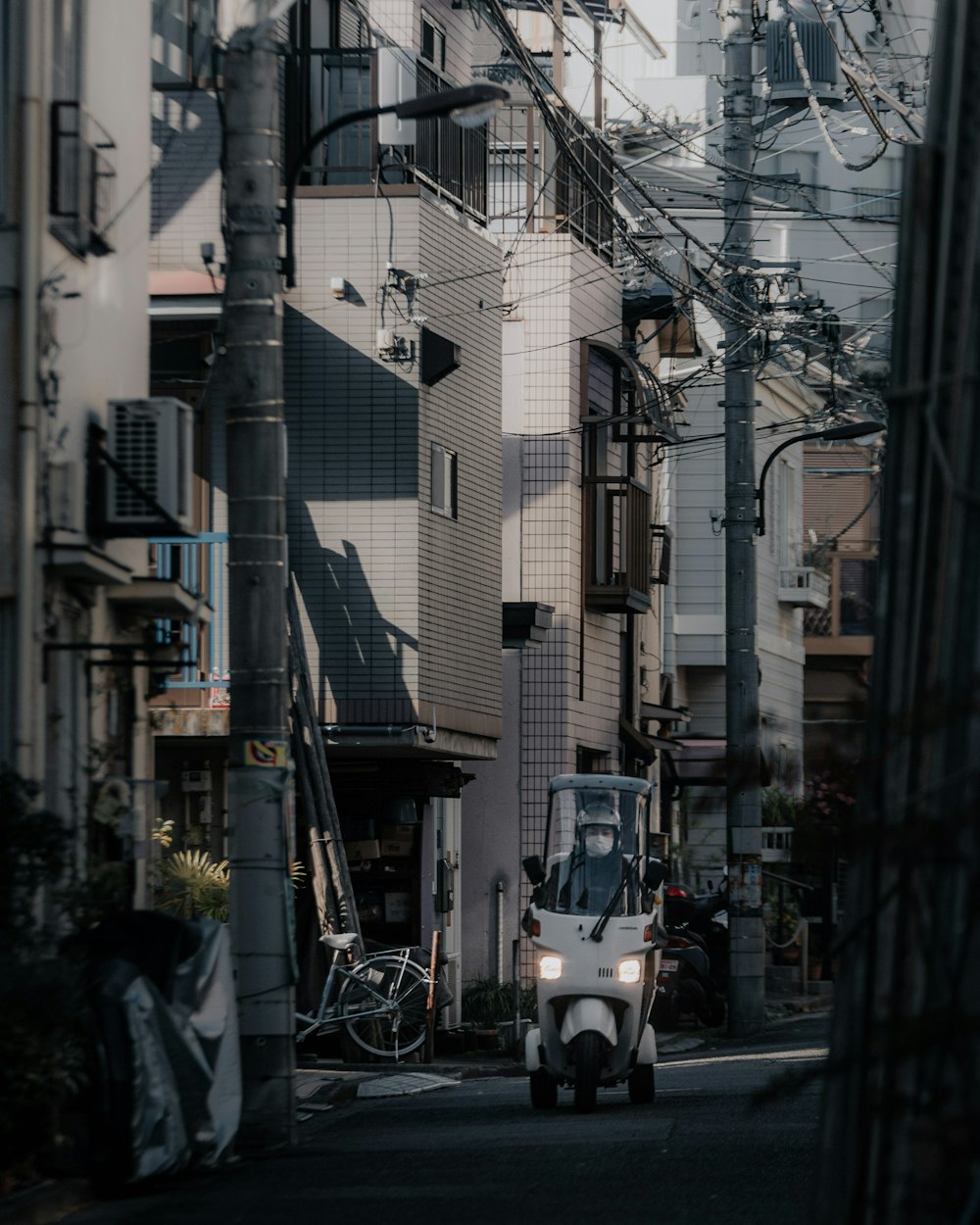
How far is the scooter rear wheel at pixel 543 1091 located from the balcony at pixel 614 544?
13.8m

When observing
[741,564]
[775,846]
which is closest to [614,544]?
[741,564]

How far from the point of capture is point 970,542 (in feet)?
20.7

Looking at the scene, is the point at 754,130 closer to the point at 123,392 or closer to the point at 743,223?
the point at 743,223

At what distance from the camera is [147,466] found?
13.5 meters

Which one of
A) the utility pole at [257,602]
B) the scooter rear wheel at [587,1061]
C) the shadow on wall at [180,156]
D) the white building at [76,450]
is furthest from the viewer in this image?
the shadow on wall at [180,156]

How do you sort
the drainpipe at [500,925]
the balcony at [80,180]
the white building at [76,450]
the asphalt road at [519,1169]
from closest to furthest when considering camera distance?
1. the asphalt road at [519,1169]
2. the white building at [76,450]
3. the balcony at [80,180]
4. the drainpipe at [500,925]

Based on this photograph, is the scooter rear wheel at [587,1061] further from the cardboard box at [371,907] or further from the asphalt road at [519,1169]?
the cardboard box at [371,907]

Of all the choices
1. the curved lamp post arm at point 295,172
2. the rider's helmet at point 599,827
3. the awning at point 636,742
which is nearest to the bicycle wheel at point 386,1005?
the rider's helmet at point 599,827

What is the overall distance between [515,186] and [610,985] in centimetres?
1747

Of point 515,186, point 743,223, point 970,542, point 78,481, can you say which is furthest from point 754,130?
point 970,542

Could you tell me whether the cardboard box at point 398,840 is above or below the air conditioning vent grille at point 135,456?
below

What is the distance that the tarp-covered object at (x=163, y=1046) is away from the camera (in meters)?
11.3

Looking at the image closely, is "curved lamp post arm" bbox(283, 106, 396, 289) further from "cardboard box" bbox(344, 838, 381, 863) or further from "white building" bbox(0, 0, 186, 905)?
"cardboard box" bbox(344, 838, 381, 863)

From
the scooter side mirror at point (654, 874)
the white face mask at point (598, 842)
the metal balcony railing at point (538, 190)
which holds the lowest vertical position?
the scooter side mirror at point (654, 874)
